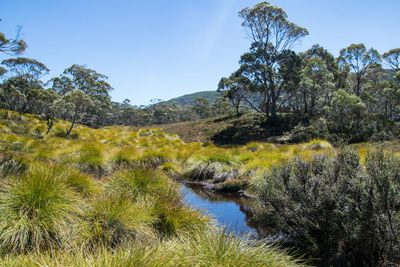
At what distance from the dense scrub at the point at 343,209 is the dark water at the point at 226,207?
88 centimetres

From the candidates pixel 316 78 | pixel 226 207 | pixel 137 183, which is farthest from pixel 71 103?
pixel 316 78

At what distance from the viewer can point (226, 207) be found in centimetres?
727

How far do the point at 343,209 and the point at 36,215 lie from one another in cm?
493

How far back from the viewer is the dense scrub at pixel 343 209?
3234mm

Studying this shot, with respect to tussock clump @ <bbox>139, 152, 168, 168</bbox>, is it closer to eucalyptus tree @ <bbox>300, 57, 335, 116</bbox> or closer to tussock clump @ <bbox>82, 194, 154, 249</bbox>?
tussock clump @ <bbox>82, 194, 154, 249</bbox>

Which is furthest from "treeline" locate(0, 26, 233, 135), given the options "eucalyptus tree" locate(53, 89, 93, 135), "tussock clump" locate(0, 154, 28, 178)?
"tussock clump" locate(0, 154, 28, 178)

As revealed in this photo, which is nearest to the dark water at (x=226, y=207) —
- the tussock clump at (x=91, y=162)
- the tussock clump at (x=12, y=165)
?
the tussock clump at (x=91, y=162)

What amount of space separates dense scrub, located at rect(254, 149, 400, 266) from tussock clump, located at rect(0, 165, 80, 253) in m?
3.76

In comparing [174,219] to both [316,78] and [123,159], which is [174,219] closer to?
[123,159]

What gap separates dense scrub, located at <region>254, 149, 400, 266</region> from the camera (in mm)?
3234

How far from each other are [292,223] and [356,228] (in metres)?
1.12

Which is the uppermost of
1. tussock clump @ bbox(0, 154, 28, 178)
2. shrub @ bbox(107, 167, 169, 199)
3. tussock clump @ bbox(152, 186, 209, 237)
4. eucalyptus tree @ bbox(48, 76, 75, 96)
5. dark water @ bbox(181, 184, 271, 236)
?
eucalyptus tree @ bbox(48, 76, 75, 96)

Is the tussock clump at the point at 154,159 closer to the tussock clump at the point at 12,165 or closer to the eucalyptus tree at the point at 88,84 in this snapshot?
the tussock clump at the point at 12,165

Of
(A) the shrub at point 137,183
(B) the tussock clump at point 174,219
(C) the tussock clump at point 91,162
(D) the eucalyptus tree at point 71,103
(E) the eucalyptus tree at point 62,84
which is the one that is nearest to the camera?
(B) the tussock clump at point 174,219
